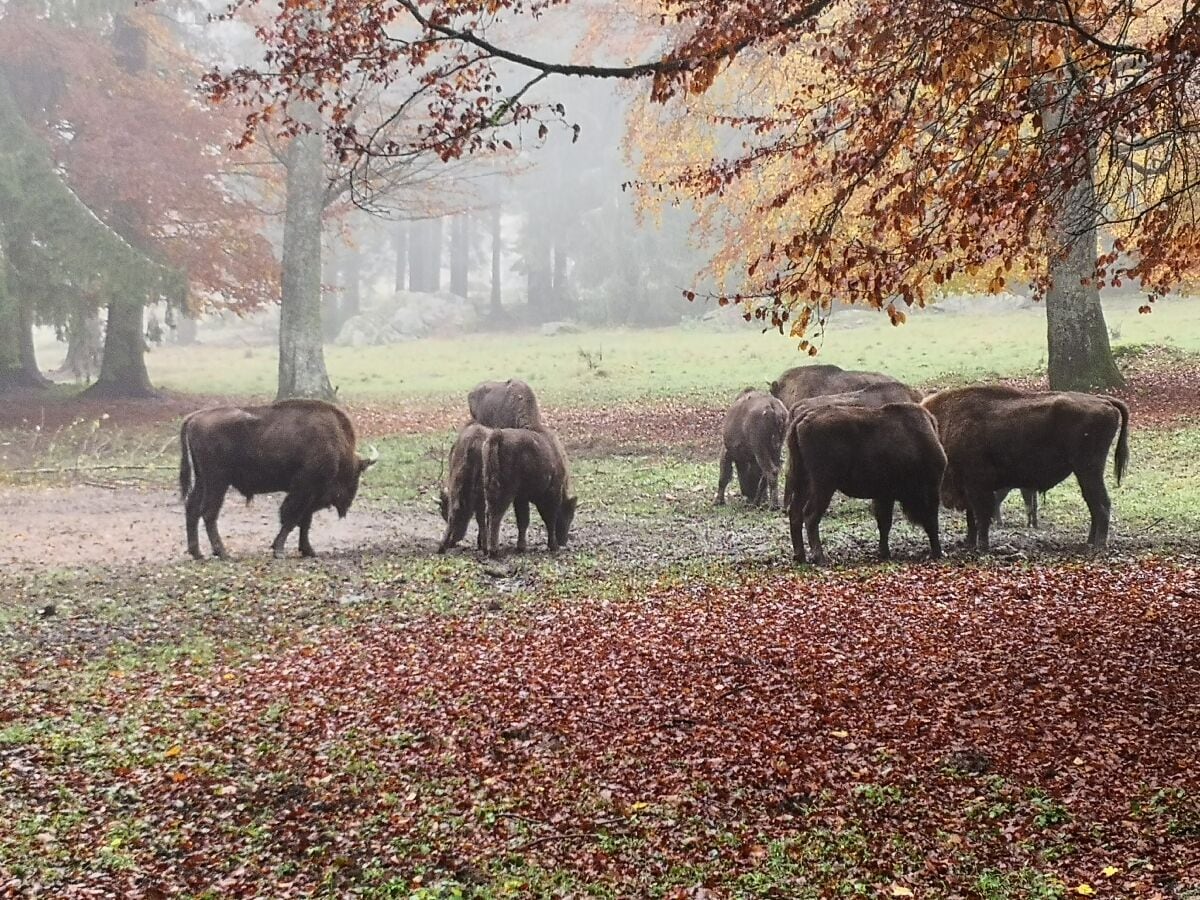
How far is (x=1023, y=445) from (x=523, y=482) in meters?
4.82

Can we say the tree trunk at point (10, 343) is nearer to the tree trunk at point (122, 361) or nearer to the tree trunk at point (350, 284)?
the tree trunk at point (122, 361)

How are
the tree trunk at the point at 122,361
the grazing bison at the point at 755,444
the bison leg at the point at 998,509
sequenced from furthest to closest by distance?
the tree trunk at the point at 122,361 → the grazing bison at the point at 755,444 → the bison leg at the point at 998,509

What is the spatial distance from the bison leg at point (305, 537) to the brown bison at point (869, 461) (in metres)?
5.14

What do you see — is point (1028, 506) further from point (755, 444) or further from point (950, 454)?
point (755, 444)

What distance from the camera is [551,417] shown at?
23609mm

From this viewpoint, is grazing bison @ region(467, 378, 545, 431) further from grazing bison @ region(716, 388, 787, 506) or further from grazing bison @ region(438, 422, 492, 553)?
grazing bison @ region(716, 388, 787, 506)

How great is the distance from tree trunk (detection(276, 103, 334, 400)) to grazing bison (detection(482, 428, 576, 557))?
43.3 ft

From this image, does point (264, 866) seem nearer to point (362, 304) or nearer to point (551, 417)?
point (551, 417)

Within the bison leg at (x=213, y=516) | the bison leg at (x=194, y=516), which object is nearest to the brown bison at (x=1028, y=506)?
the bison leg at (x=213, y=516)

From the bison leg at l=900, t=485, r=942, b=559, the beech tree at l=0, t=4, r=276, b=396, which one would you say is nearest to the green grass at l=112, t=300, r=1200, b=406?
the beech tree at l=0, t=4, r=276, b=396

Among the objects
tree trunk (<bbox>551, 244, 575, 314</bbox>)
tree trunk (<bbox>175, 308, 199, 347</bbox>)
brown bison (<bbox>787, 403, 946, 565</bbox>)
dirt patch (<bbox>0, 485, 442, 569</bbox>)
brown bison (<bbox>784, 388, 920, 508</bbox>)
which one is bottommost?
dirt patch (<bbox>0, 485, 442, 569</bbox>)

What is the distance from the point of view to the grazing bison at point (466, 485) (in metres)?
12.0

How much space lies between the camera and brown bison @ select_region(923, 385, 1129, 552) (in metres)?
10.4

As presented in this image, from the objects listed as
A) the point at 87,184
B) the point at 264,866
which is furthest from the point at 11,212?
the point at 264,866
